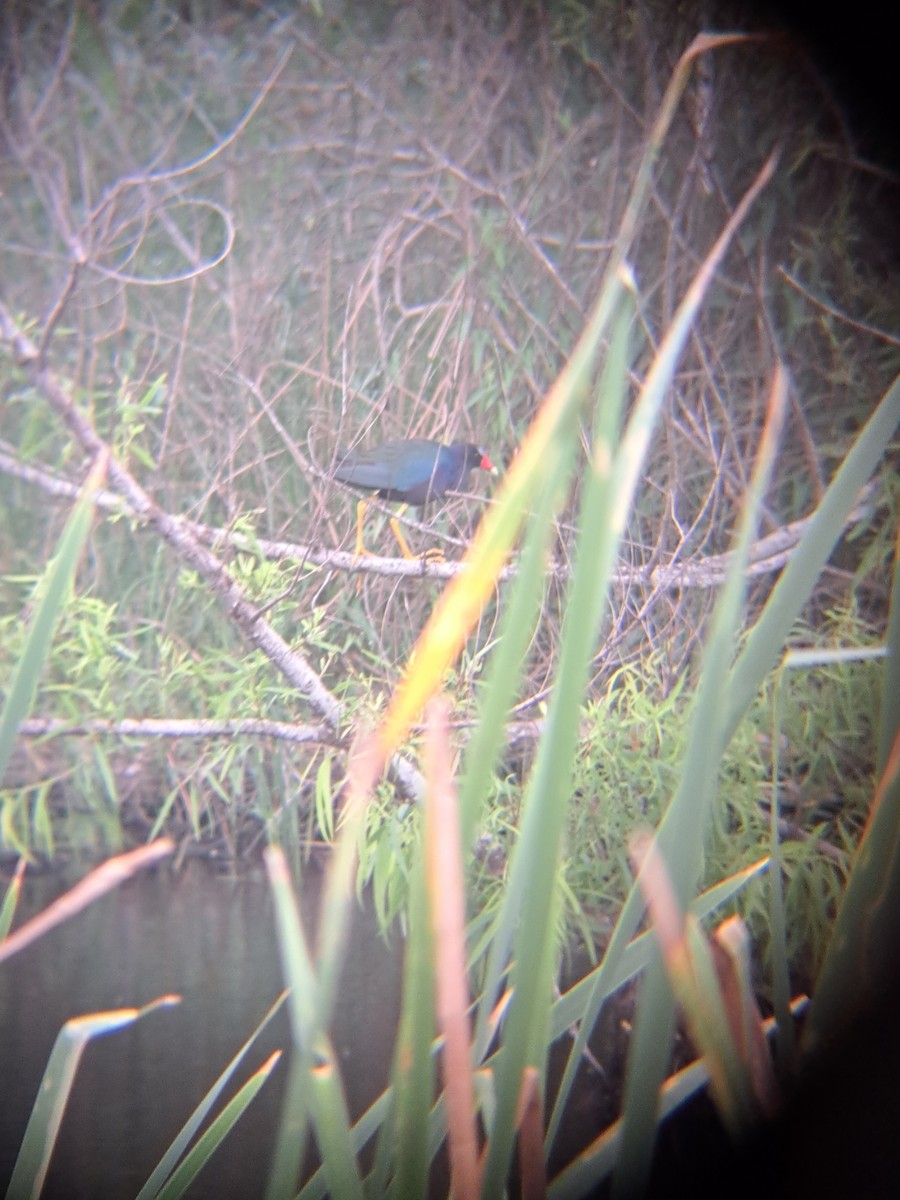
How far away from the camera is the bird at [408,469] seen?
3.42 ft

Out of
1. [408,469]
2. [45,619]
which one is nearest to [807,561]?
[45,619]

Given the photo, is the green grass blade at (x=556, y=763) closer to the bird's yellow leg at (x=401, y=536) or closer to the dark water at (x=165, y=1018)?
the dark water at (x=165, y=1018)

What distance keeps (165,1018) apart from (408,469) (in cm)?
66

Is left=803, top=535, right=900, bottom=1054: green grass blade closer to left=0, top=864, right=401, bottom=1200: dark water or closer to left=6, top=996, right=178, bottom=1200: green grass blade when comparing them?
left=6, top=996, right=178, bottom=1200: green grass blade

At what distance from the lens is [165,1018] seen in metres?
0.92

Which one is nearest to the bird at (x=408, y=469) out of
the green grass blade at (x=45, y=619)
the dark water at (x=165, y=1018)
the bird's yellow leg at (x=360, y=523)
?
the bird's yellow leg at (x=360, y=523)

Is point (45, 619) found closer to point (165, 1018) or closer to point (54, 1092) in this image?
point (54, 1092)

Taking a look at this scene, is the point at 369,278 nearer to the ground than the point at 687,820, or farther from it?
farther from it

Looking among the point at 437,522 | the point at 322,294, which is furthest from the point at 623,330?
the point at 322,294

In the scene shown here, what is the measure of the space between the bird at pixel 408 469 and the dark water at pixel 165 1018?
490 mm

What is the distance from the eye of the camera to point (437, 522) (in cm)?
116

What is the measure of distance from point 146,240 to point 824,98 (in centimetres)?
93

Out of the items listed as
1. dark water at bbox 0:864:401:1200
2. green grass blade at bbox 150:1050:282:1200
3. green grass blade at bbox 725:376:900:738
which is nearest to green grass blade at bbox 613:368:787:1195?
green grass blade at bbox 725:376:900:738

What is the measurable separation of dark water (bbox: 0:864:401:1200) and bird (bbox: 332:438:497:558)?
1.61 ft
